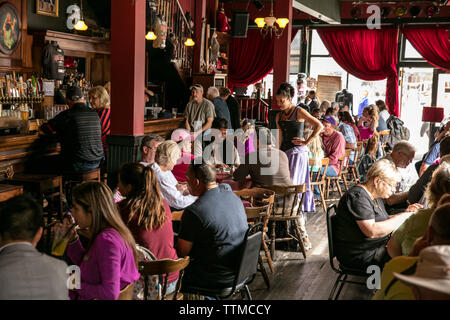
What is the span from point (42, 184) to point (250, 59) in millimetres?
8964

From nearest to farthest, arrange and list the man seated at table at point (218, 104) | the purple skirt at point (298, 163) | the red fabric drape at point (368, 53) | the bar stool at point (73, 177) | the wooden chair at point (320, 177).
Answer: the bar stool at point (73, 177) < the purple skirt at point (298, 163) < the wooden chair at point (320, 177) < the man seated at table at point (218, 104) < the red fabric drape at point (368, 53)

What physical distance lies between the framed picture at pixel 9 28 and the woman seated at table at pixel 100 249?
594 centimetres

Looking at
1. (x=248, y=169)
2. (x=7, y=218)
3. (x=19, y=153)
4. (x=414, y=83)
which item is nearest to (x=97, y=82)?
(x=19, y=153)

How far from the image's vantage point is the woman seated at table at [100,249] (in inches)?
89.1

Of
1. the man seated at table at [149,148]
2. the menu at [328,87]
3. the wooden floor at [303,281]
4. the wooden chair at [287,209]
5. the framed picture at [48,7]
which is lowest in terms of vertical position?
the wooden floor at [303,281]

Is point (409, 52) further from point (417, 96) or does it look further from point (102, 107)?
point (102, 107)

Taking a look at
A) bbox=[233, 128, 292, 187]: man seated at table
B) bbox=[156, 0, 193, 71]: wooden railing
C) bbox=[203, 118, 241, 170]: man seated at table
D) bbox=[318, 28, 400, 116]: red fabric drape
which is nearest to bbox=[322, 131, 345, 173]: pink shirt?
bbox=[203, 118, 241, 170]: man seated at table

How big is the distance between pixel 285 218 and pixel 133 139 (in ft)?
5.70

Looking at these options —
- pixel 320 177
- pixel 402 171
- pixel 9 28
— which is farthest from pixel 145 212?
pixel 9 28

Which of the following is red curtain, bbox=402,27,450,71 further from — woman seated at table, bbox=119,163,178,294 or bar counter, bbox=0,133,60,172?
woman seated at table, bbox=119,163,178,294

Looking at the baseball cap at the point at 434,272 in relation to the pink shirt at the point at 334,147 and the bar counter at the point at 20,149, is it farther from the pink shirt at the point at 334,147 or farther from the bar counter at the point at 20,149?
the pink shirt at the point at 334,147

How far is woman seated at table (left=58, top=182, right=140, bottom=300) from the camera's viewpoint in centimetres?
226

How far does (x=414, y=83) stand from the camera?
12.0 metres

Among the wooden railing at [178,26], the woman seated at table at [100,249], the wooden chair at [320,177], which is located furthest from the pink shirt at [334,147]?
the woman seated at table at [100,249]
